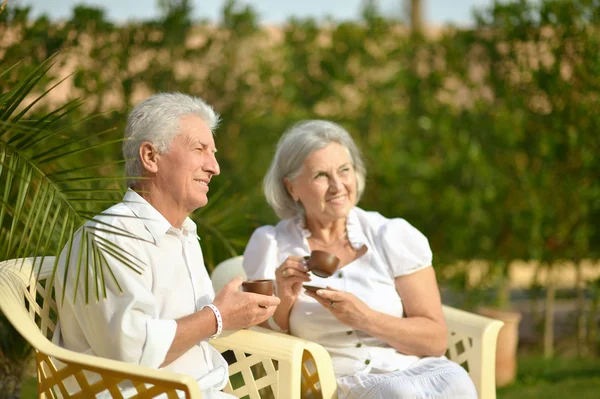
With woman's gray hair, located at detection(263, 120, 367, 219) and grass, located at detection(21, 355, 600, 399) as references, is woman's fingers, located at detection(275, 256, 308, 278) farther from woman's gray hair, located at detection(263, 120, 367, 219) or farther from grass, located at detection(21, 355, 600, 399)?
grass, located at detection(21, 355, 600, 399)

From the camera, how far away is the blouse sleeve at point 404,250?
350 cm

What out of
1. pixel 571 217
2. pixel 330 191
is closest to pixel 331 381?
pixel 330 191

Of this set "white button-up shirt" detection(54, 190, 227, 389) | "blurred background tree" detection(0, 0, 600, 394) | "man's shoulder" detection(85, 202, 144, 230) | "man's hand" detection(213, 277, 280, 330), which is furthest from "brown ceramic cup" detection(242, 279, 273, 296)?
"blurred background tree" detection(0, 0, 600, 394)

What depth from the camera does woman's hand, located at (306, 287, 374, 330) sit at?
318 centimetres

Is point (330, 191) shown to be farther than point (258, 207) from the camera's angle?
No

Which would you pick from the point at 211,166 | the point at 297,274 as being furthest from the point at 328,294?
the point at 211,166

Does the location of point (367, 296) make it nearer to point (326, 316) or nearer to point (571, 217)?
point (326, 316)

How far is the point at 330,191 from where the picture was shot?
11.7 ft

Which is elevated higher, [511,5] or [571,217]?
[511,5]

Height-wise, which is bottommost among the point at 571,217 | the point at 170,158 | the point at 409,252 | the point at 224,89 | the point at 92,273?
the point at 571,217

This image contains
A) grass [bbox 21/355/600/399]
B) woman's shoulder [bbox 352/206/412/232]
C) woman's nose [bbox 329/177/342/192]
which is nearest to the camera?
woman's nose [bbox 329/177/342/192]

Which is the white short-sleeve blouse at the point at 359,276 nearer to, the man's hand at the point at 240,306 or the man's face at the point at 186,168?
the man's hand at the point at 240,306

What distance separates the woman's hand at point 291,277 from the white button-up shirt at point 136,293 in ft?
1.58

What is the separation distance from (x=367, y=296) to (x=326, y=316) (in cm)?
19
